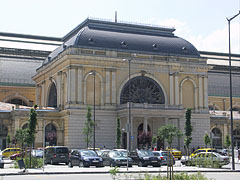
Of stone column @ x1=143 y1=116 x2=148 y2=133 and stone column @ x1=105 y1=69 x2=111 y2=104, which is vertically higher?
stone column @ x1=105 y1=69 x2=111 y2=104

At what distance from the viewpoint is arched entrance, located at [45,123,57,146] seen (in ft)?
237

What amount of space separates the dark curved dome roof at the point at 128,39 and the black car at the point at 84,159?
1250 inches

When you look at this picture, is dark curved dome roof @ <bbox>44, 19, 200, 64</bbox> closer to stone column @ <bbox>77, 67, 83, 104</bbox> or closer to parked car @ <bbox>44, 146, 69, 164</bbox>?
stone column @ <bbox>77, 67, 83, 104</bbox>

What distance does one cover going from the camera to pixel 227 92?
107m

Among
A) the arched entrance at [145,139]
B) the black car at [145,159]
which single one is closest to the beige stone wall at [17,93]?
the arched entrance at [145,139]

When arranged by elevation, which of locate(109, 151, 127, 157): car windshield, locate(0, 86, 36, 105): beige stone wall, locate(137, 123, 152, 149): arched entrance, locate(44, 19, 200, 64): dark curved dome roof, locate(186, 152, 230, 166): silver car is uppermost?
locate(44, 19, 200, 64): dark curved dome roof

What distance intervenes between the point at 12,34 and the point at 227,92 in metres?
49.7

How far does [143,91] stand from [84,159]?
36052 millimetres

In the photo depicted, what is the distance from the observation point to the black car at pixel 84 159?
41.6m

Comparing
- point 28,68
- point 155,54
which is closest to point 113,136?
point 155,54

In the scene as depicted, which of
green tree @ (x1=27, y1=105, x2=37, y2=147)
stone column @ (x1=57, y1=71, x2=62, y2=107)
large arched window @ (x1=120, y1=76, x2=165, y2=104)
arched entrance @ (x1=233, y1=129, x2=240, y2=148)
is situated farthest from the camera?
arched entrance @ (x1=233, y1=129, x2=240, y2=148)

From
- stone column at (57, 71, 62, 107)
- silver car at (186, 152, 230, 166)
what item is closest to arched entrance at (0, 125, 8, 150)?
stone column at (57, 71, 62, 107)

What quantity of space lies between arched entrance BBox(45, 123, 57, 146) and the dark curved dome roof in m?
13.6

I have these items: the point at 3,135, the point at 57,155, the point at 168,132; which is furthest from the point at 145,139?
the point at 3,135
